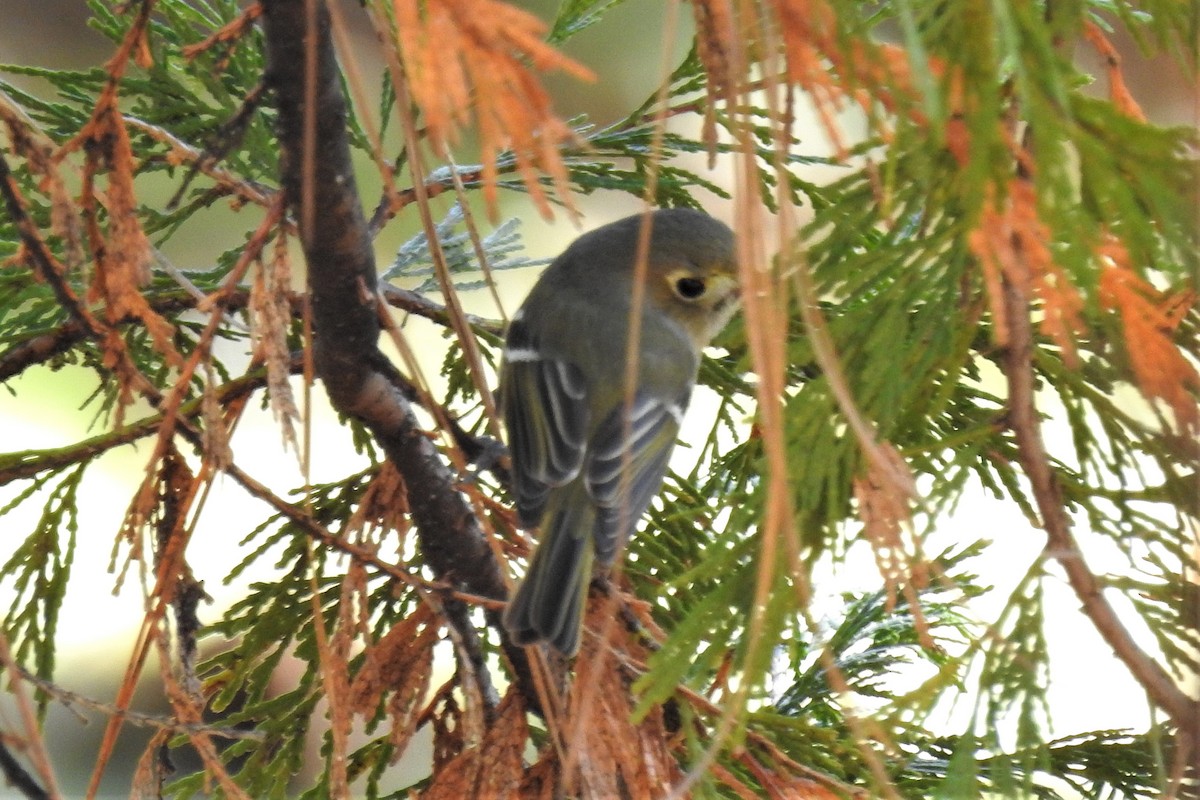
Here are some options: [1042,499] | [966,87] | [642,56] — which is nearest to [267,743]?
[1042,499]

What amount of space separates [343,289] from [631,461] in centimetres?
66

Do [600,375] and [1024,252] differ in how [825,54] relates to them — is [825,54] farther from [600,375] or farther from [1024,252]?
[600,375]

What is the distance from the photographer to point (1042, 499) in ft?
2.55

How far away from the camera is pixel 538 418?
1.54 metres

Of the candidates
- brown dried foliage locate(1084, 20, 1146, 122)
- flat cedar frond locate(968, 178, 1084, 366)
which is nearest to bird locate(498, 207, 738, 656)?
brown dried foliage locate(1084, 20, 1146, 122)

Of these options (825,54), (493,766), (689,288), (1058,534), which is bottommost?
(493,766)

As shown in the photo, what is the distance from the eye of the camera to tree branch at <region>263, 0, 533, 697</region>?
77cm

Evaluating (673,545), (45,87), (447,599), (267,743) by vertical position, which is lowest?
(267,743)

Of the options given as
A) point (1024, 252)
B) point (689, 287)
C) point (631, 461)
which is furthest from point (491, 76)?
point (689, 287)

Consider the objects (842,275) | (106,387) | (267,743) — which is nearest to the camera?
(842,275)

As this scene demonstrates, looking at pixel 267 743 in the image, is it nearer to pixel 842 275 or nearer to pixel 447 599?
pixel 447 599

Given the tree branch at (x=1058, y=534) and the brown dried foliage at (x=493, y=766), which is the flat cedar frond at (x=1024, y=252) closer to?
the tree branch at (x=1058, y=534)

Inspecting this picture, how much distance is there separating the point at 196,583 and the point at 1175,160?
0.82m

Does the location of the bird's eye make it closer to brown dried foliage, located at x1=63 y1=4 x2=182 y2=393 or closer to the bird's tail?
the bird's tail
